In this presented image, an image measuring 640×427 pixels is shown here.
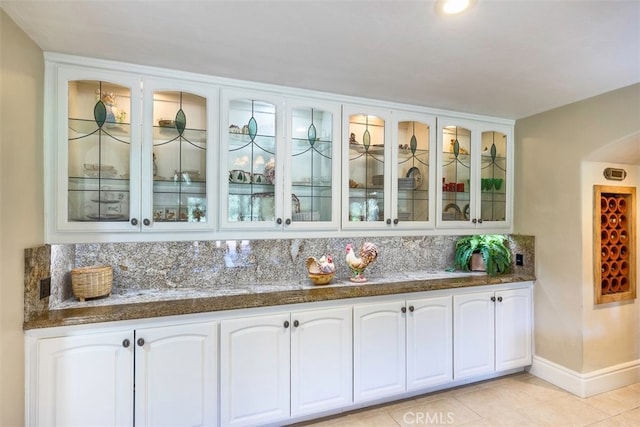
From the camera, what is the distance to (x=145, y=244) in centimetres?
242

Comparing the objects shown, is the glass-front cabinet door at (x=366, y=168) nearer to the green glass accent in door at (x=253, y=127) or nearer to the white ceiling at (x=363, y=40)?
the white ceiling at (x=363, y=40)

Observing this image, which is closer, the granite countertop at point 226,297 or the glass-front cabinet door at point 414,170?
the granite countertop at point 226,297

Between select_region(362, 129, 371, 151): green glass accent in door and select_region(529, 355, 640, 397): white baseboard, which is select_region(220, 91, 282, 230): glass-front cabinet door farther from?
select_region(529, 355, 640, 397): white baseboard

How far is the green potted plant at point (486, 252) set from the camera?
121 inches

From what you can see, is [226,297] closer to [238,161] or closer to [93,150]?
[238,161]

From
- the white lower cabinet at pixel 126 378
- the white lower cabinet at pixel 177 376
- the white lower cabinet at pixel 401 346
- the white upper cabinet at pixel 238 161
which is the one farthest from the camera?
the white lower cabinet at pixel 401 346

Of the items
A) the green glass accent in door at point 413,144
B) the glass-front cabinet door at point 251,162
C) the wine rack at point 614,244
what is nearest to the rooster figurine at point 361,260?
the glass-front cabinet door at point 251,162

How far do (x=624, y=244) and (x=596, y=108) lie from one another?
123cm

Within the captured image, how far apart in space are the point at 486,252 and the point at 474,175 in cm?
72

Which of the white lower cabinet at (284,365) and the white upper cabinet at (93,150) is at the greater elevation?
the white upper cabinet at (93,150)

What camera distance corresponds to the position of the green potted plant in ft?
10.1

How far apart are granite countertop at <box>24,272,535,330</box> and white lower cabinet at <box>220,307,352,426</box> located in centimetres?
11

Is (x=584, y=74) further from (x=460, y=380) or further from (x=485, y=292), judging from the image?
(x=460, y=380)

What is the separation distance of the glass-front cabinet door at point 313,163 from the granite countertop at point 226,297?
50 cm
